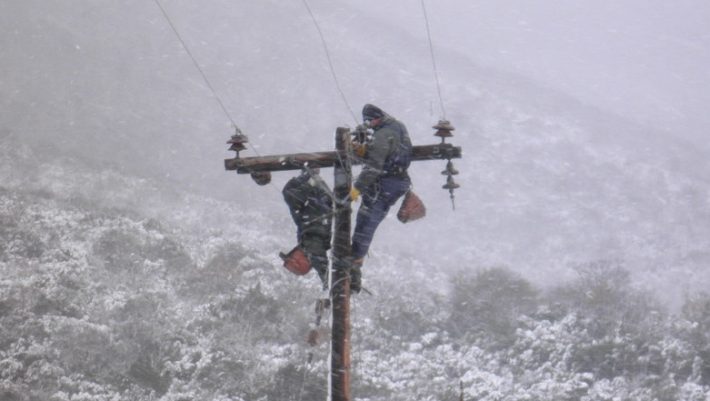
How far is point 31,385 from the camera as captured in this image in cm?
1162

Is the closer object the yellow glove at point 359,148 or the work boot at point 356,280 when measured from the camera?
the yellow glove at point 359,148

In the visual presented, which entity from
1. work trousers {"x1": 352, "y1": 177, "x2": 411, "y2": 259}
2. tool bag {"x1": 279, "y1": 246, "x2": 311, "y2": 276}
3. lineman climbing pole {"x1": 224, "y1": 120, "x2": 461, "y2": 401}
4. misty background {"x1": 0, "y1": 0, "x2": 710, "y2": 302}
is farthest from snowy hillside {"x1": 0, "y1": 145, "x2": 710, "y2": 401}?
lineman climbing pole {"x1": 224, "y1": 120, "x2": 461, "y2": 401}

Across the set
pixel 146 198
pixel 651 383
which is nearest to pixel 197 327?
pixel 146 198

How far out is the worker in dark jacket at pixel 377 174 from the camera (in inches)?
277

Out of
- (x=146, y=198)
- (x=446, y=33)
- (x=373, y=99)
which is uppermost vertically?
(x=446, y=33)

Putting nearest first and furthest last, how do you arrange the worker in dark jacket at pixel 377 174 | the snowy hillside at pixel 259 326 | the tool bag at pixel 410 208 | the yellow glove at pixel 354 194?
the yellow glove at pixel 354 194, the worker in dark jacket at pixel 377 174, the tool bag at pixel 410 208, the snowy hillside at pixel 259 326

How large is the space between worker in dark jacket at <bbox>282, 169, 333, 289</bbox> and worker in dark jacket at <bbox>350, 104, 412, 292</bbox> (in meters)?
0.46

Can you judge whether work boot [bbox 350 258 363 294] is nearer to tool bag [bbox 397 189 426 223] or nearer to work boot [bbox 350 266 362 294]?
work boot [bbox 350 266 362 294]

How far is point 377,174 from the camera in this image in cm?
692

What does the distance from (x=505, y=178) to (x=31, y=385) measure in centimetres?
2432

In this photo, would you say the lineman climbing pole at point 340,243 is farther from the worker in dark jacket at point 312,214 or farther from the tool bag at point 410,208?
the tool bag at point 410,208

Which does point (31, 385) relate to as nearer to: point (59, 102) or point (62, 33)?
point (59, 102)

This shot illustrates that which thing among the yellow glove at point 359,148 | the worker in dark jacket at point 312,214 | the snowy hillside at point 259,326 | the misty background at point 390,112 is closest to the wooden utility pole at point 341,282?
the yellow glove at point 359,148

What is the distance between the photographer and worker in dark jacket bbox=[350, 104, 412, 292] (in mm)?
7027
